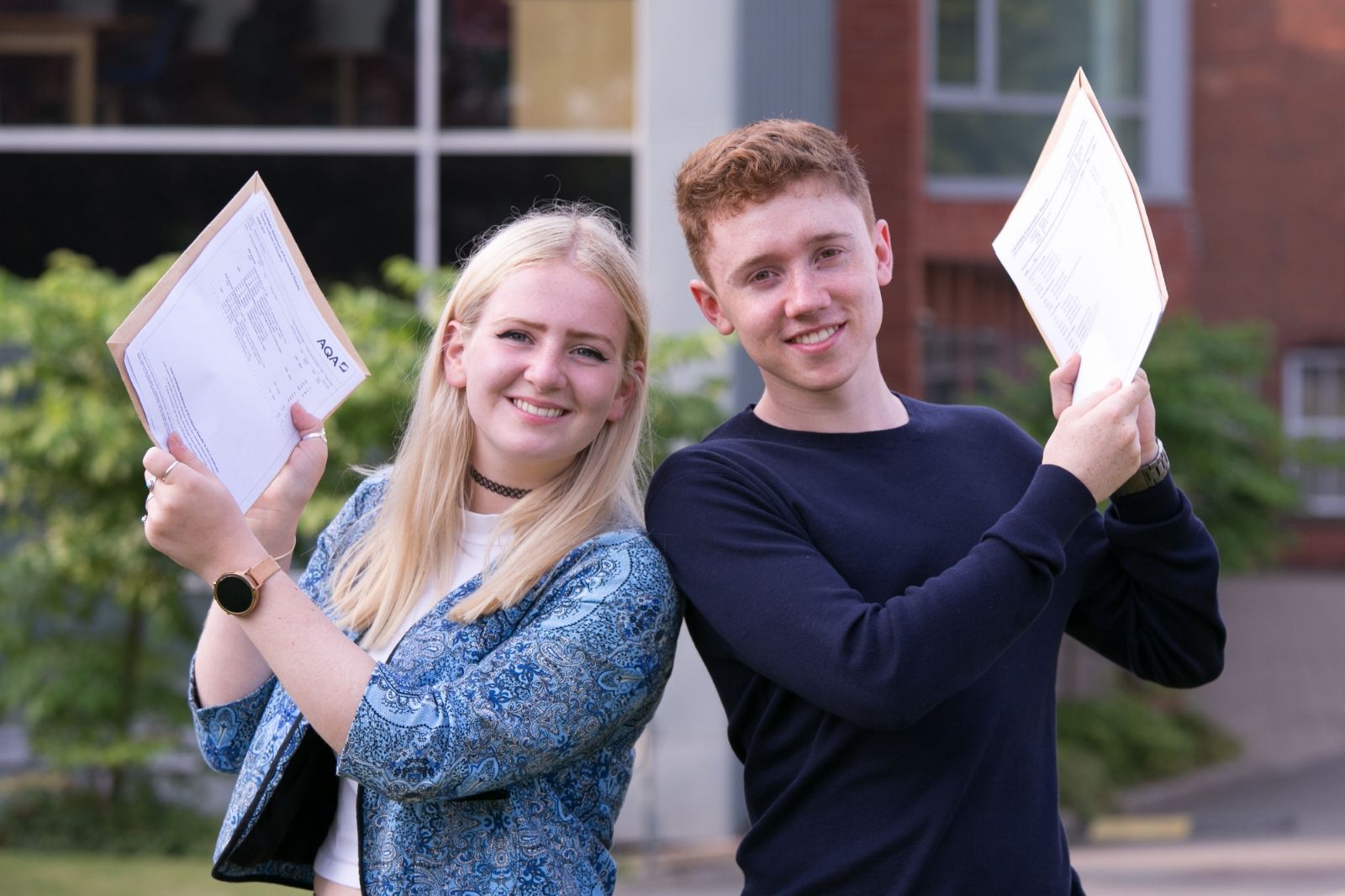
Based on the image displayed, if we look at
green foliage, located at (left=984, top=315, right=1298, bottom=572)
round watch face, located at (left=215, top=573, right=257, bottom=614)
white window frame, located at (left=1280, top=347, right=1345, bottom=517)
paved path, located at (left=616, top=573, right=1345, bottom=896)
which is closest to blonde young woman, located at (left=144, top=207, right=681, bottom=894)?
round watch face, located at (left=215, top=573, right=257, bottom=614)

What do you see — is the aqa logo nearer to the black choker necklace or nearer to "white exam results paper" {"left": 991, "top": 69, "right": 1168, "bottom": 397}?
the black choker necklace

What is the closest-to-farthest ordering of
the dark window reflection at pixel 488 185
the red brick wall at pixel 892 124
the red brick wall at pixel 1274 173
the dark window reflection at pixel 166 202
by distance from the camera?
the dark window reflection at pixel 488 185
the dark window reflection at pixel 166 202
the red brick wall at pixel 892 124
the red brick wall at pixel 1274 173

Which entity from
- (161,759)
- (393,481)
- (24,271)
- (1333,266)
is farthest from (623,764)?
(1333,266)

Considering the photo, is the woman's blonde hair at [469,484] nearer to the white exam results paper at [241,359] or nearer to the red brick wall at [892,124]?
the white exam results paper at [241,359]

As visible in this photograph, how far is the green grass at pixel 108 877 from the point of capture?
6.04 metres

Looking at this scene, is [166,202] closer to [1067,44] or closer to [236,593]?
[236,593]

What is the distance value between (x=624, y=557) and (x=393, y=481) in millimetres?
426

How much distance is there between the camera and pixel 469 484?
2.28 meters

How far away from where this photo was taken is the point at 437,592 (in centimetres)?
215

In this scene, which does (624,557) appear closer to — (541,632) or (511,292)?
(541,632)

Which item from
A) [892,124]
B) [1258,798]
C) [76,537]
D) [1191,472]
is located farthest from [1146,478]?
[1258,798]

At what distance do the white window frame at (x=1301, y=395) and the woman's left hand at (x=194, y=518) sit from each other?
21593 mm

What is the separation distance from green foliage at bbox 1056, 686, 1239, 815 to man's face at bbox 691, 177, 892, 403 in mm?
8032

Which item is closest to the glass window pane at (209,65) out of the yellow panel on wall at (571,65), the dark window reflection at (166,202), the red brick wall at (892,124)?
the dark window reflection at (166,202)
